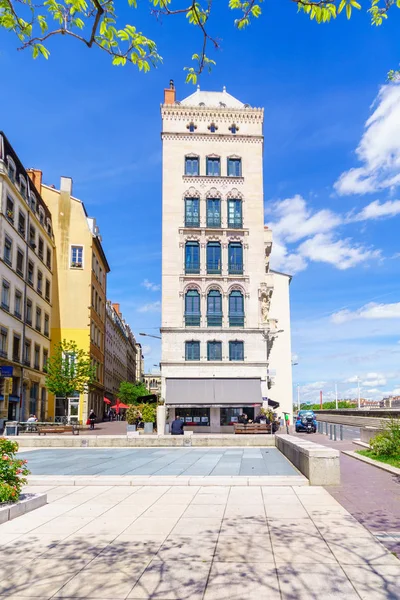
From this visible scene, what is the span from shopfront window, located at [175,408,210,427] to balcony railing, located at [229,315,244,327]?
23.6 ft

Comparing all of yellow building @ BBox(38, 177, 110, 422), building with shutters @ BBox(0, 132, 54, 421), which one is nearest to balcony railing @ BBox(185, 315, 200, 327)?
building with shutters @ BBox(0, 132, 54, 421)

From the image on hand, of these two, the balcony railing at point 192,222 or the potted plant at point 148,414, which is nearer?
the potted plant at point 148,414

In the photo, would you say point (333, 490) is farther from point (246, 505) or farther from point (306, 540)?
point (306, 540)

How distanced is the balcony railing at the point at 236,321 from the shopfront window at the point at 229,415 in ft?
22.2

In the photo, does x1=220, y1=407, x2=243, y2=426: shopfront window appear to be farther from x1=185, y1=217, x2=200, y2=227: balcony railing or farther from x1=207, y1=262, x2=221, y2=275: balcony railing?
x1=185, y1=217, x2=200, y2=227: balcony railing

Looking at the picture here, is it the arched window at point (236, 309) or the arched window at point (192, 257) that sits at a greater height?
the arched window at point (192, 257)

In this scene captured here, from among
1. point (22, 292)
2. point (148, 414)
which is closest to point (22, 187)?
point (22, 292)

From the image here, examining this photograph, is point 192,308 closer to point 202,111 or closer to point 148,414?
point 148,414

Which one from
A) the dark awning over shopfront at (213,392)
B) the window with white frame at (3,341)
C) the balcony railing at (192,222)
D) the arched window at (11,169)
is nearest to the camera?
the window with white frame at (3,341)

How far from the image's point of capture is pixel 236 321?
1734 inches

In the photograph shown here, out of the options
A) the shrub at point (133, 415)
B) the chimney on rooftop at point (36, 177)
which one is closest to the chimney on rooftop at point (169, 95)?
the chimney on rooftop at point (36, 177)

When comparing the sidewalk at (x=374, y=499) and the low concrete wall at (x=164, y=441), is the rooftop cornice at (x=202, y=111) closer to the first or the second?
the low concrete wall at (x=164, y=441)

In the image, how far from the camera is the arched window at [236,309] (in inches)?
1732

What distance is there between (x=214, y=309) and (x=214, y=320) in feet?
3.05
